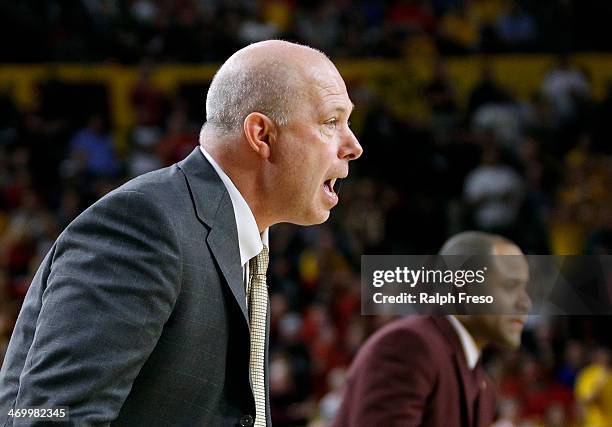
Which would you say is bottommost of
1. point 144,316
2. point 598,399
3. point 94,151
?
point 144,316

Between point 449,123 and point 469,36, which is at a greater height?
point 469,36

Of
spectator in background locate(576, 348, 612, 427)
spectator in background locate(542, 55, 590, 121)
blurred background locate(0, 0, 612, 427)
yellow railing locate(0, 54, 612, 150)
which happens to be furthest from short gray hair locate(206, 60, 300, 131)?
spectator in background locate(542, 55, 590, 121)

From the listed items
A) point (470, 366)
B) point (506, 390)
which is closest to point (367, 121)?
point (506, 390)

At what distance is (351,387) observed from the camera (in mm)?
3576

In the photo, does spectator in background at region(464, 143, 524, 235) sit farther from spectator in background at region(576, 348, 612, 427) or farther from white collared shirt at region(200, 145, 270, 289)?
white collared shirt at region(200, 145, 270, 289)

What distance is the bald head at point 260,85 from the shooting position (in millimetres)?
2166

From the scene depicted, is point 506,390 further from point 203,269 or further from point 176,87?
point 203,269

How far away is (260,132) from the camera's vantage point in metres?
2.16

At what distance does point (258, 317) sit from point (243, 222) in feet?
0.69

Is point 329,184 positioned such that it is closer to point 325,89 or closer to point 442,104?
point 325,89

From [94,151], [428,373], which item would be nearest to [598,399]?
[428,373]

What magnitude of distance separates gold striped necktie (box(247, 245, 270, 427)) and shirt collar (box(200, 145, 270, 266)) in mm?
63

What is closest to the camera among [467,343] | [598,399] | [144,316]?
[144,316]

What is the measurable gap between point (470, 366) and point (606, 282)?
14.8 ft
